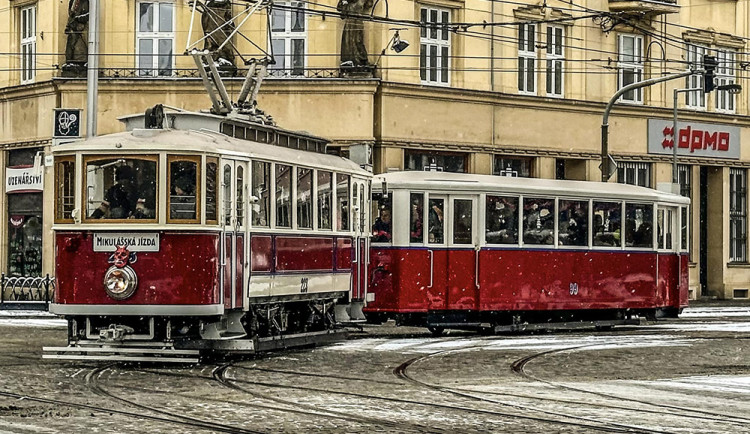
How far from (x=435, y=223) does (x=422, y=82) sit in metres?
13.0

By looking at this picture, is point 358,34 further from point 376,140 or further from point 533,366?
point 533,366

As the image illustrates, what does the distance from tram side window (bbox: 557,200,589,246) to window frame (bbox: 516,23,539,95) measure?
528 inches

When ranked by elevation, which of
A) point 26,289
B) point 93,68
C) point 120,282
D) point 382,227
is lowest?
point 26,289

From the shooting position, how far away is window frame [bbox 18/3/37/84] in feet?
131

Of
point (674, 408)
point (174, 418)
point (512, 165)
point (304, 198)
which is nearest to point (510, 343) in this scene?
point (304, 198)

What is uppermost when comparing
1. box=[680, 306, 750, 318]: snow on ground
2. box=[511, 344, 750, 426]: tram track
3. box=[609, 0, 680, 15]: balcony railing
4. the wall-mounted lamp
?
box=[609, 0, 680, 15]: balcony railing

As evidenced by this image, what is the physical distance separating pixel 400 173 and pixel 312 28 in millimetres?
12309

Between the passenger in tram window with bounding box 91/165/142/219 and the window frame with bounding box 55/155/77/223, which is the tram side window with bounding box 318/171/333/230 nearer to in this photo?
the passenger in tram window with bounding box 91/165/142/219

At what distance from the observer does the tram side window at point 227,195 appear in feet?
62.6

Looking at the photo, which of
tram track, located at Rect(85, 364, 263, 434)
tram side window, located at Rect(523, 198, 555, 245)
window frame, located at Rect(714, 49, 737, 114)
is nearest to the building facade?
window frame, located at Rect(714, 49, 737, 114)

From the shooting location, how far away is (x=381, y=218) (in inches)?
1034

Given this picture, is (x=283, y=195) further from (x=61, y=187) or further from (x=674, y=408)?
(x=674, y=408)

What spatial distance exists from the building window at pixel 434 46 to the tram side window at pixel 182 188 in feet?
67.4

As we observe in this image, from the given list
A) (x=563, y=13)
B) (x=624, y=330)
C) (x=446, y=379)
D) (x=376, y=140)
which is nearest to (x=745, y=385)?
(x=446, y=379)
